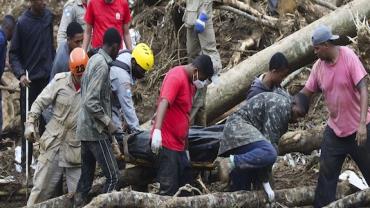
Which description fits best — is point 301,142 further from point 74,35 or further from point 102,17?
point 102,17

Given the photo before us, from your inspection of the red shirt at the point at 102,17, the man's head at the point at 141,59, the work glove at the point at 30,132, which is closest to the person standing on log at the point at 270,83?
the man's head at the point at 141,59

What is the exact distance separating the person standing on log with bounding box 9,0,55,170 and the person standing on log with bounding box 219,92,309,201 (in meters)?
3.13

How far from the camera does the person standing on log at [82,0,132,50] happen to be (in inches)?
432

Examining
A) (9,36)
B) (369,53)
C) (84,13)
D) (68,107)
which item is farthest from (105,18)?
(369,53)

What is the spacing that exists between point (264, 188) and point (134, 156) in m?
1.30

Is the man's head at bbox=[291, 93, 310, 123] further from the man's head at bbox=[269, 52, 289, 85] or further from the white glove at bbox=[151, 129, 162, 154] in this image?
the white glove at bbox=[151, 129, 162, 154]

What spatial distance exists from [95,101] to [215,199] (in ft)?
4.74

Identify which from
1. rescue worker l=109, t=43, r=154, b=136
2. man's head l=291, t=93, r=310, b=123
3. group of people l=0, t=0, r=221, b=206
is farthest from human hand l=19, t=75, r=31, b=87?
man's head l=291, t=93, r=310, b=123

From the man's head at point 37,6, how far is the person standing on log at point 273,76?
3307 millimetres

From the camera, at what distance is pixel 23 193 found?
410 inches

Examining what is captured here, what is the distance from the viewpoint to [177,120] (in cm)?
880

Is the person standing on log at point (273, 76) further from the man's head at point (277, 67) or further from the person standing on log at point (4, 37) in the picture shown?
the person standing on log at point (4, 37)

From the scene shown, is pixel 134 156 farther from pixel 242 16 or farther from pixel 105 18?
pixel 242 16

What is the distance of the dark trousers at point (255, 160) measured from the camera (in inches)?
330
